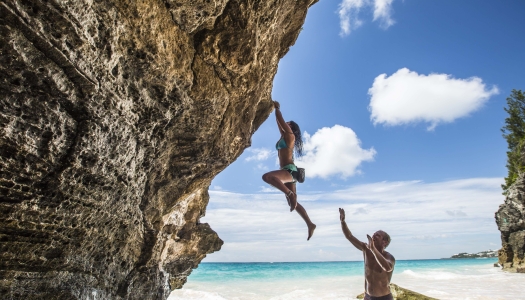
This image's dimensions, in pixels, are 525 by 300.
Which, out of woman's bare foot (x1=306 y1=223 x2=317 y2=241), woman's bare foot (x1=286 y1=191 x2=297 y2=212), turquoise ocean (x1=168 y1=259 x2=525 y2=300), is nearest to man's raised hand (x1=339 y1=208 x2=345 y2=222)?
woman's bare foot (x1=306 y1=223 x2=317 y2=241)

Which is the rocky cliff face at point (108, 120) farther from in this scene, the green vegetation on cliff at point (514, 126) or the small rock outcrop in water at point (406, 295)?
the green vegetation on cliff at point (514, 126)

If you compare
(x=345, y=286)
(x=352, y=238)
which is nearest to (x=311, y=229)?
(x=352, y=238)

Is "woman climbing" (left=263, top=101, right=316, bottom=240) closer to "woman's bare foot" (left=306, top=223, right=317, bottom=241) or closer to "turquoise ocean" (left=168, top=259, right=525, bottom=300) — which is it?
"woman's bare foot" (left=306, top=223, right=317, bottom=241)

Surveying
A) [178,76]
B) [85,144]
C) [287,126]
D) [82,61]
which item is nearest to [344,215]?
[287,126]

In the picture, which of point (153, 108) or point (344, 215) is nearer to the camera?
point (153, 108)

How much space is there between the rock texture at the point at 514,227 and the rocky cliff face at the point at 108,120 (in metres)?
22.8

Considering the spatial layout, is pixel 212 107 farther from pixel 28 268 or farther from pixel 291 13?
pixel 28 268

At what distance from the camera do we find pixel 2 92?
6.79 ft

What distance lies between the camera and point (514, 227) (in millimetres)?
19516

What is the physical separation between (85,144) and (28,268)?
4.14ft

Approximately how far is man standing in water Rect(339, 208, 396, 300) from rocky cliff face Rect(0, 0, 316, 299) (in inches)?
122

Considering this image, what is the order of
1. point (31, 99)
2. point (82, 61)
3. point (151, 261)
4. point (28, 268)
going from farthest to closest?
point (151, 261) → point (28, 268) → point (82, 61) → point (31, 99)

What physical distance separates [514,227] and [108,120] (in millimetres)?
25764

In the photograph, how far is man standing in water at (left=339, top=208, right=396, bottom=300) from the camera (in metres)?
4.95
